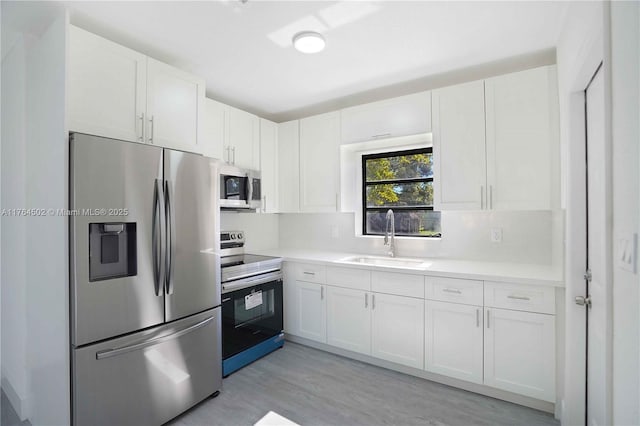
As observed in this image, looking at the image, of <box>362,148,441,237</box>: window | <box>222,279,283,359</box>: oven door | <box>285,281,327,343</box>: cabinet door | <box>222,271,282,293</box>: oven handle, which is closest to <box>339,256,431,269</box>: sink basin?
<box>362,148,441,237</box>: window

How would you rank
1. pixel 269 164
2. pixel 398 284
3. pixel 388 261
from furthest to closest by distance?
pixel 269 164 → pixel 388 261 → pixel 398 284

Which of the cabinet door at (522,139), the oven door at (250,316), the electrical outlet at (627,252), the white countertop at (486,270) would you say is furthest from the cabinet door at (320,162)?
the electrical outlet at (627,252)

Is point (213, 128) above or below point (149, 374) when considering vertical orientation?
above

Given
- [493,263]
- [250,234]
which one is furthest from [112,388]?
[493,263]

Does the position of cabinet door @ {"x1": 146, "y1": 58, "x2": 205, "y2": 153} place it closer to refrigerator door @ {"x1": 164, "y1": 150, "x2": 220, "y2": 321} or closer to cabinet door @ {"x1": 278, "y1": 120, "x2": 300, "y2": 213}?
refrigerator door @ {"x1": 164, "y1": 150, "x2": 220, "y2": 321}

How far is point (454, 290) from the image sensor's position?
233 centimetres

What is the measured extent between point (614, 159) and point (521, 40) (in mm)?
1530

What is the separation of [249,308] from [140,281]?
1101 mm

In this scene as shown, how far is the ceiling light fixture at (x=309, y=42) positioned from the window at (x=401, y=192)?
1.55m

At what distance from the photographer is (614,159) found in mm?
1052

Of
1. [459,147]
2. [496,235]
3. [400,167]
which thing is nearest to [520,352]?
[496,235]

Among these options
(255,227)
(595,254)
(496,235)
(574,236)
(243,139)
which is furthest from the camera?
(255,227)

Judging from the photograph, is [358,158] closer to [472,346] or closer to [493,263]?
[493,263]

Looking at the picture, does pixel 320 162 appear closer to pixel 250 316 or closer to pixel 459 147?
pixel 459 147
